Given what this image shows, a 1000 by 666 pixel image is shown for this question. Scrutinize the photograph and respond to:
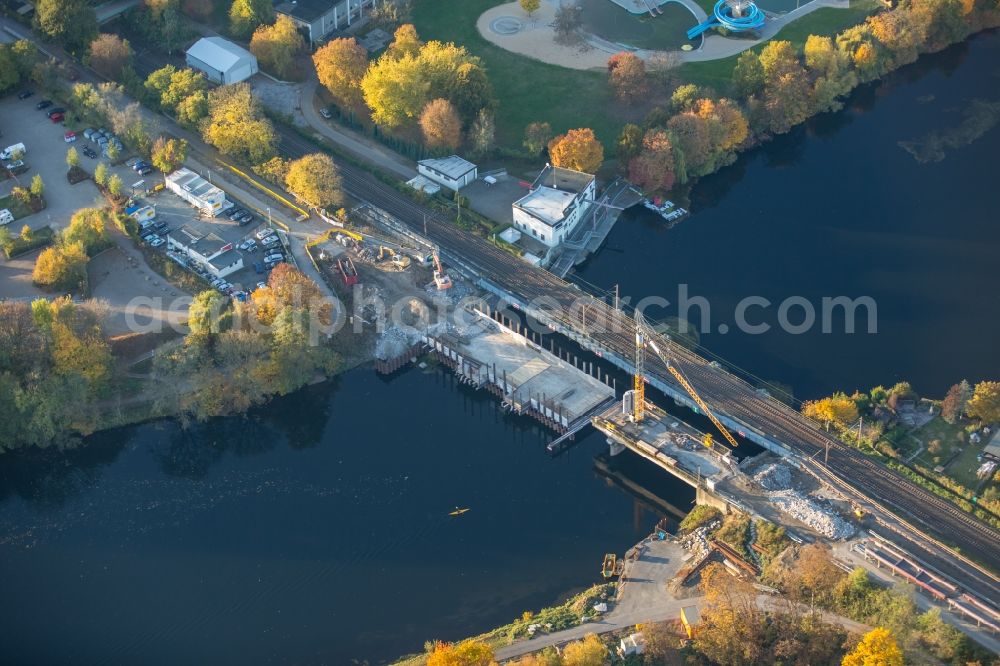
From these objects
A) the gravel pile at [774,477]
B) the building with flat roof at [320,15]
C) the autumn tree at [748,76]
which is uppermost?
the autumn tree at [748,76]

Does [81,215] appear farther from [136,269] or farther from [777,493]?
[777,493]

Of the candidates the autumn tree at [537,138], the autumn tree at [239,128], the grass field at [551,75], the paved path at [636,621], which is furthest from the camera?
the grass field at [551,75]

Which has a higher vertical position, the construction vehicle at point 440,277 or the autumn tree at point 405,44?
the autumn tree at point 405,44

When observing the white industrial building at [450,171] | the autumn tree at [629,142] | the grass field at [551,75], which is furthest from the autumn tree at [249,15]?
the autumn tree at [629,142]

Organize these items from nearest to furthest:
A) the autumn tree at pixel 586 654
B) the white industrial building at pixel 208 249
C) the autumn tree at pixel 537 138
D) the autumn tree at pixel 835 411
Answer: the autumn tree at pixel 586 654 < the autumn tree at pixel 835 411 < the white industrial building at pixel 208 249 < the autumn tree at pixel 537 138

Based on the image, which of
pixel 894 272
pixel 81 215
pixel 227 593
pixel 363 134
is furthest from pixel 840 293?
pixel 81 215

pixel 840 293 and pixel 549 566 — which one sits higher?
pixel 840 293

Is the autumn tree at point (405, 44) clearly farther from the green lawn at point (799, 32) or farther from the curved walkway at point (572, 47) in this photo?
the green lawn at point (799, 32)
